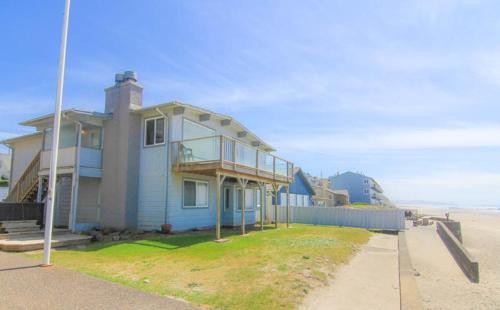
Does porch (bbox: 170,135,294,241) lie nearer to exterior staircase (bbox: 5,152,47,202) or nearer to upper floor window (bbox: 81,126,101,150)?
upper floor window (bbox: 81,126,101,150)

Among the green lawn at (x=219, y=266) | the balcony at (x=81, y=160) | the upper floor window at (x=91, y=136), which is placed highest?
the upper floor window at (x=91, y=136)

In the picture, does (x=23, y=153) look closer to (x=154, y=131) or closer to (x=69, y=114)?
(x=69, y=114)

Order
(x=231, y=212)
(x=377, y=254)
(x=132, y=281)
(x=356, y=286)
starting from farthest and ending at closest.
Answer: (x=231, y=212) → (x=377, y=254) → (x=356, y=286) → (x=132, y=281)

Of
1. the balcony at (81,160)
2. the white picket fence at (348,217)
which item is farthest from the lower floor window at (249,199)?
the balcony at (81,160)

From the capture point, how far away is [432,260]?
14.0 m

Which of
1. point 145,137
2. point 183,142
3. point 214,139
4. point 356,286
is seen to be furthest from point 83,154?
point 356,286

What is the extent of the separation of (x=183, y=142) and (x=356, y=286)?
402 inches

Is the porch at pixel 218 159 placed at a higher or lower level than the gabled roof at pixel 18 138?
lower

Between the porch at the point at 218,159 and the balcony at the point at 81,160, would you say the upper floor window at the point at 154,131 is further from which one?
the balcony at the point at 81,160

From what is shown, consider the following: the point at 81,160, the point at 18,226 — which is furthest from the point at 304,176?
the point at 18,226

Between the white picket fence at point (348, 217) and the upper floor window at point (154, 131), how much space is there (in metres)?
12.4

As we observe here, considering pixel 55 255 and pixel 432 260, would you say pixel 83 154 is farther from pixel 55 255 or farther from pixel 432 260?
pixel 432 260

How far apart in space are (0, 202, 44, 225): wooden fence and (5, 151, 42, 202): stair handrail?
252 centimetres

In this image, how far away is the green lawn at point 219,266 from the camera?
6917mm
